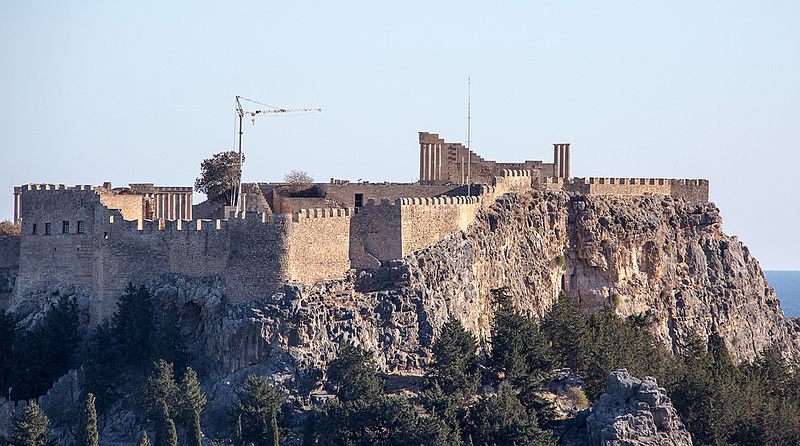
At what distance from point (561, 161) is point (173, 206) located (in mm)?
25424

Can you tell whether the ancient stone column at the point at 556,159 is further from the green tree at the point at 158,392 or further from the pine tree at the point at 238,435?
the pine tree at the point at 238,435

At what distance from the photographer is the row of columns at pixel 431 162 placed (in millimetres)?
78688

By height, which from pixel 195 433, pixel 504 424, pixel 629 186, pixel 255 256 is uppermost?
pixel 629 186

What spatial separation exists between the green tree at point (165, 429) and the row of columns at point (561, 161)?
32896 millimetres

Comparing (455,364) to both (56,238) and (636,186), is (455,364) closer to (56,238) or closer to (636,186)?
(56,238)

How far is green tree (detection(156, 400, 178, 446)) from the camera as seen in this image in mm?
55656

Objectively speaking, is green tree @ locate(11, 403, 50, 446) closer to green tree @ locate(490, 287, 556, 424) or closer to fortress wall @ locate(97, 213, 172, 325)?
fortress wall @ locate(97, 213, 172, 325)

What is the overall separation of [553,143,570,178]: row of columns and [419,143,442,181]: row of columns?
7484 mm

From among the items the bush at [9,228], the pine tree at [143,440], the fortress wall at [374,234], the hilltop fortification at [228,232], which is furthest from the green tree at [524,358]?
the bush at [9,228]

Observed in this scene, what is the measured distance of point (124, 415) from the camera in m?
59.6

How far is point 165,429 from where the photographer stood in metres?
56.0

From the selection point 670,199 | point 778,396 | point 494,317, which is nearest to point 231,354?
point 494,317

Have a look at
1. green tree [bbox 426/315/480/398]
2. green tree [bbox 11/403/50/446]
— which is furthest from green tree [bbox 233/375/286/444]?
green tree [bbox 11/403/50/446]

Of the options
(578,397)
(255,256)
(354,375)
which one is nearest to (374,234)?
(255,256)
